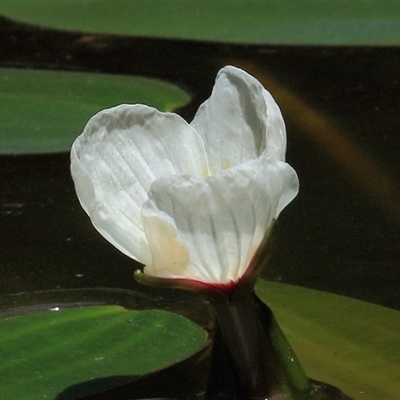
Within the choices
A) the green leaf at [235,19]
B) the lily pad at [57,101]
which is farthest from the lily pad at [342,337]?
the green leaf at [235,19]

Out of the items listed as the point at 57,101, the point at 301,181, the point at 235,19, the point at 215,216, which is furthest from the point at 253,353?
the point at 235,19

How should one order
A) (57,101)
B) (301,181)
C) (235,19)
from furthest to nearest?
(235,19) → (57,101) → (301,181)

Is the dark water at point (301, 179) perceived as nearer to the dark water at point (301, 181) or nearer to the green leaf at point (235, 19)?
the dark water at point (301, 181)

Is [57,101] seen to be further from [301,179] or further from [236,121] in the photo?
[236,121]

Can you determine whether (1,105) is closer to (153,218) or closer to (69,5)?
(69,5)

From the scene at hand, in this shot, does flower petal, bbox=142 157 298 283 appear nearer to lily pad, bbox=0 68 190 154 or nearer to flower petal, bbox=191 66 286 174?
flower petal, bbox=191 66 286 174

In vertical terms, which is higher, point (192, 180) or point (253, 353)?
point (192, 180)

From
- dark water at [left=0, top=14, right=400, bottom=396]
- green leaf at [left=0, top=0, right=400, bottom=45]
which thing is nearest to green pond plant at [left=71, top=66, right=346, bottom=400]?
dark water at [left=0, top=14, right=400, bottom=396]
